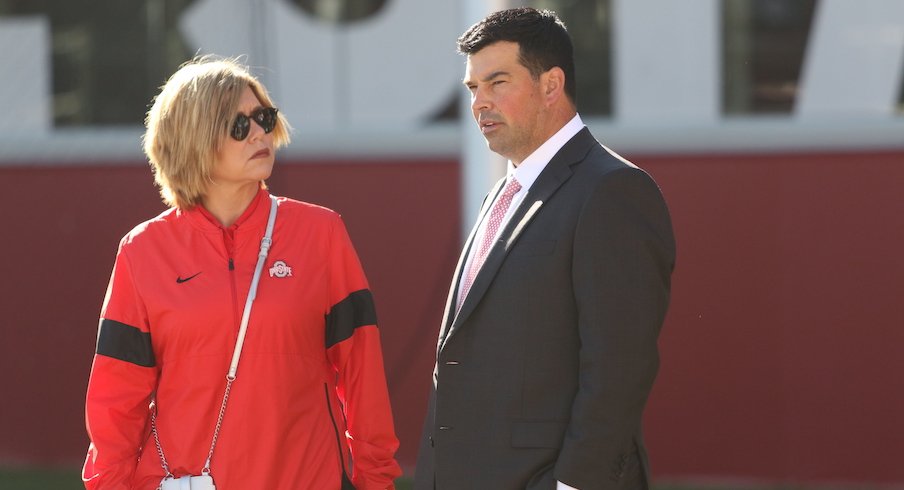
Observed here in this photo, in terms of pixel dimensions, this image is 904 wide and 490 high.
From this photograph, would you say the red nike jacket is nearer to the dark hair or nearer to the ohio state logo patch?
the ohio state logo patch

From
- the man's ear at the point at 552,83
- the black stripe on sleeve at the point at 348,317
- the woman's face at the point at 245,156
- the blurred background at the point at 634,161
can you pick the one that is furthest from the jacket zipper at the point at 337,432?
the blurred background at the point at 634,161

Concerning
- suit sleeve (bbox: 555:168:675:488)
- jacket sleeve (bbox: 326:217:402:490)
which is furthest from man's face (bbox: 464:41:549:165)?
jacket sleeve (bbox: 326:217:402:490)

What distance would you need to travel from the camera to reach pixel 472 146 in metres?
4.64

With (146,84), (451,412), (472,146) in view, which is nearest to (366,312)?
(451,412)

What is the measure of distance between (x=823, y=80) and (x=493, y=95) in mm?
3973

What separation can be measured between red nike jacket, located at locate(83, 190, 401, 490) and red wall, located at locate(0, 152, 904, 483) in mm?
3599

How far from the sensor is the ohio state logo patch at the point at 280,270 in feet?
10.7

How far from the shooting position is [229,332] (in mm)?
3166

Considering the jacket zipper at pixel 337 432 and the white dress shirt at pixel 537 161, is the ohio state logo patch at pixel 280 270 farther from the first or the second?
the white dress shirt at pixel 537 161

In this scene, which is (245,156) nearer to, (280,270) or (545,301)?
(280,270)

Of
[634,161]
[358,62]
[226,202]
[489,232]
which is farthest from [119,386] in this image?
[358,62]

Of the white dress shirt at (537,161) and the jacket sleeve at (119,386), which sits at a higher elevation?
the white dress shirt at (537,161)

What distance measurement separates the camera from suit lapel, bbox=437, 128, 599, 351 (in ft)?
9.62

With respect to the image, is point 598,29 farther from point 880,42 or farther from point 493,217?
point 493,217
